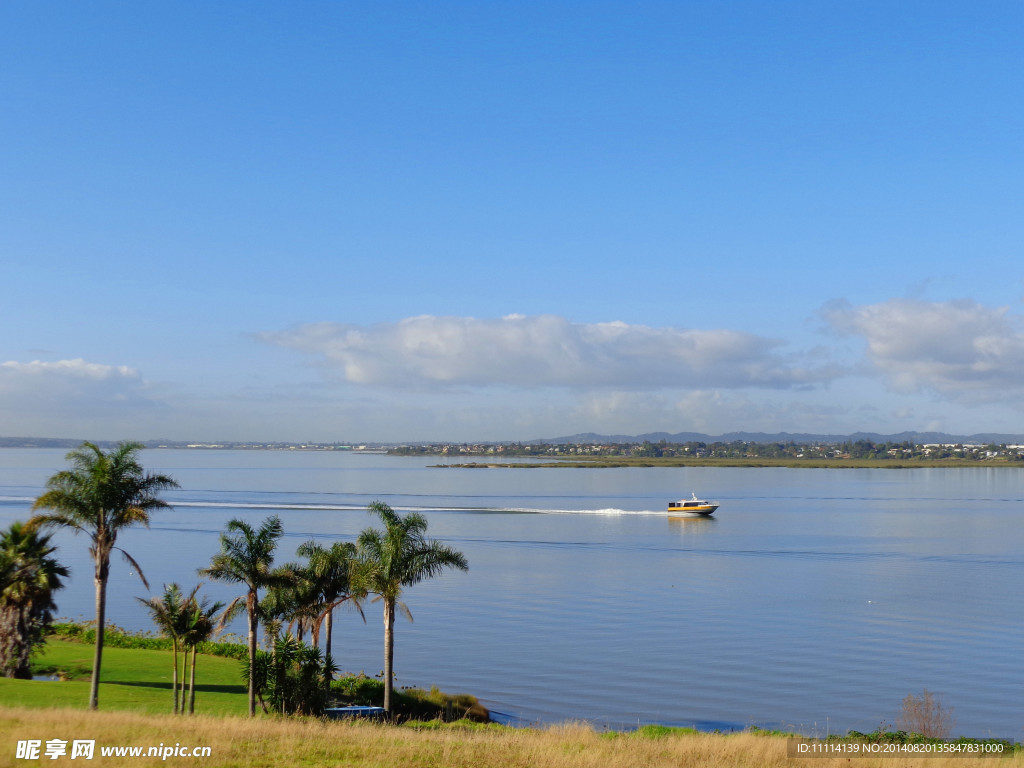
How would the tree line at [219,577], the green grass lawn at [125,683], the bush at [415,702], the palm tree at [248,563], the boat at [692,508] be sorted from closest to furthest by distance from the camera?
the green grass lawn at [125,683]
the tree line at [219,577]
the palm tree at [248,563]
the bush at [415,702]
the boat at [692,508]

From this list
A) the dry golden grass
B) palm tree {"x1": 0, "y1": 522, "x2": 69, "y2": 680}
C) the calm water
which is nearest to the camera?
the dry golden grass

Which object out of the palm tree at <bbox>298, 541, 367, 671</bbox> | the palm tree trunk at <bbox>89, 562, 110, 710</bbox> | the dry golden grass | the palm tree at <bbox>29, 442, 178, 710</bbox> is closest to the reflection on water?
the palm tree at <bbox>298, 541, 367, 671</bbox>

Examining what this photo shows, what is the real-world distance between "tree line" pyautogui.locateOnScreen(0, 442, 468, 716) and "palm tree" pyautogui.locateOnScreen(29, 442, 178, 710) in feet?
0.11

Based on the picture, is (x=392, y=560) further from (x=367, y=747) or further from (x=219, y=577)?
(x=367, y=747)

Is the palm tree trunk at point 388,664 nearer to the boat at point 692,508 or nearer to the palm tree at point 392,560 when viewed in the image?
the palm tree at point 392,560

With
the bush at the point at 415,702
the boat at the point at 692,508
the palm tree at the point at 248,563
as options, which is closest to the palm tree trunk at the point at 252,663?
the palm tree at the point at 248,563

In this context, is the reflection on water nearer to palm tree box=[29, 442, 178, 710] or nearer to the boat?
the boat

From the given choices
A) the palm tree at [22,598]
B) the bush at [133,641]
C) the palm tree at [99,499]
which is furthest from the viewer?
the bush at [133,641]

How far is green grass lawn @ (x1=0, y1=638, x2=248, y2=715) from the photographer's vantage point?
30484mm

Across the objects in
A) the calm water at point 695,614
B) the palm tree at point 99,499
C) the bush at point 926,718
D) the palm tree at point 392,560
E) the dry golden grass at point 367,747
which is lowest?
the calm water at point 695,614

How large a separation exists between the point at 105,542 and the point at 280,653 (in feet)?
23.3

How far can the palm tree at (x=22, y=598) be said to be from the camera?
3466 cm

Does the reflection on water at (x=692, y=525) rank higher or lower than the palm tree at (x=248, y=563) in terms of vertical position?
lower

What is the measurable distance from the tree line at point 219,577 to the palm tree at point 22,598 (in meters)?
0.04
